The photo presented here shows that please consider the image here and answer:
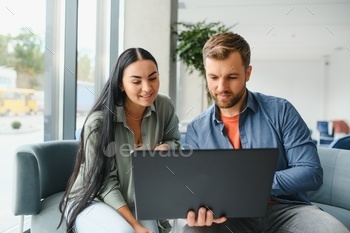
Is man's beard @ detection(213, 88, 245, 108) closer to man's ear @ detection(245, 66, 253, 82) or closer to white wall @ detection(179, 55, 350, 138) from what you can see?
man's ear @ detection(245, 66, 253, 82)

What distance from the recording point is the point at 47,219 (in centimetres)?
128

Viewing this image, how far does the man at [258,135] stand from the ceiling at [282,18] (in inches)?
111

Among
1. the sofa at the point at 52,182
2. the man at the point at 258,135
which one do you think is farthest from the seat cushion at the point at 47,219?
the man at the point at 258,135

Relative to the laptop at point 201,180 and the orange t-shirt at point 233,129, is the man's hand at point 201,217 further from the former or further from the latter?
the orange t-shirt at point 233,129

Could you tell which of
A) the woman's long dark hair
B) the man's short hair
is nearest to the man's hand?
the woman's long dark hair

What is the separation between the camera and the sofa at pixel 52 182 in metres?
1.27

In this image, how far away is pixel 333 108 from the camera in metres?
8.95

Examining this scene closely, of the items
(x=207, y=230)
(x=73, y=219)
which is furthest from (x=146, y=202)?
(x=73, y=219)

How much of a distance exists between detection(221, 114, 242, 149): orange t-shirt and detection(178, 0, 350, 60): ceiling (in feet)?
9.31

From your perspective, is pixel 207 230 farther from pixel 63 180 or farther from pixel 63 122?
pixel 63 122

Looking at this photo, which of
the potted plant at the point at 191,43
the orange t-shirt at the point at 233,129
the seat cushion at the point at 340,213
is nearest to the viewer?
the orange t-shirt at the point at 233,129

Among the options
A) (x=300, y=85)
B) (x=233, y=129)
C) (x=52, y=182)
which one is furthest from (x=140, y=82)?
(x=300, y=85)

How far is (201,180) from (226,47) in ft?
1.85

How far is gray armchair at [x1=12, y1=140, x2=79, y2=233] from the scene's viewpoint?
4.14 feet
